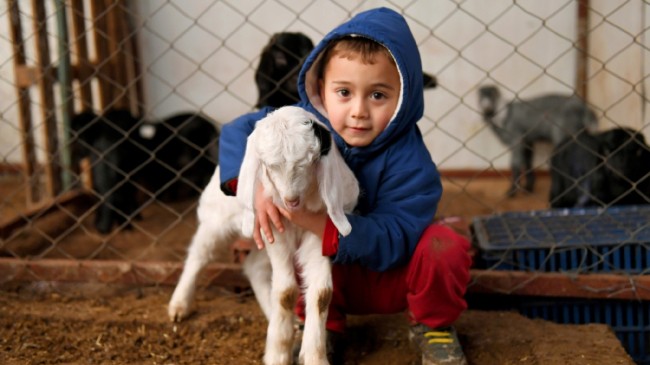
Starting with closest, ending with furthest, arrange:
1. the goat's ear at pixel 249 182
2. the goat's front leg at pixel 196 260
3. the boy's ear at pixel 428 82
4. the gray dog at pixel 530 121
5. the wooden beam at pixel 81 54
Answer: the goat's ear at pixel 249 182 → the goat's front leg at pixel 196 260 → the boy's ear at pixel 428 82 → the wooden beam at pixel 81 54 → the gray dog at pixel 530 121

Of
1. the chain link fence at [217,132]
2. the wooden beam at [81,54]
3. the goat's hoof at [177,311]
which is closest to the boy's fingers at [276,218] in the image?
the goat's hoof at [177,311]

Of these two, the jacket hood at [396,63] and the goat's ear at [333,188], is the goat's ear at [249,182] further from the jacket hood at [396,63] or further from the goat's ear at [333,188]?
the jacket hood at [396,63]

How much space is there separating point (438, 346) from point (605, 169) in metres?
2.04

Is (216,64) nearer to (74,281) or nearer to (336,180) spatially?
(74,281)

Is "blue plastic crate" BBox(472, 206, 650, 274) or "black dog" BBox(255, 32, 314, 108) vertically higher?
"black dog" BBox(255, 32, 314, 108)

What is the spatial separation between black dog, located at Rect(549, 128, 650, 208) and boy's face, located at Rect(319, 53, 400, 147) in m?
1.38

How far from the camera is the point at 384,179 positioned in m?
2.33

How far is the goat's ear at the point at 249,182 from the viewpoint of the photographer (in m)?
1.91

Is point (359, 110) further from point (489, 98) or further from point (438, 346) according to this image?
point (489, 98)

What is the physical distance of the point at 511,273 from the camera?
283 cm

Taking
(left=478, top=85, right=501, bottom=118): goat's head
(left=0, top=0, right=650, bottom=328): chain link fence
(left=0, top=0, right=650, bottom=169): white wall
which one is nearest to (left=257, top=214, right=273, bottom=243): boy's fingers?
(left=0, top=0, right=650, bottom=328): chain link fence

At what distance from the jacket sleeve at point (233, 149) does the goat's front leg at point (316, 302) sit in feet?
1.15

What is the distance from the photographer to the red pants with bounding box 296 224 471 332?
224 cm

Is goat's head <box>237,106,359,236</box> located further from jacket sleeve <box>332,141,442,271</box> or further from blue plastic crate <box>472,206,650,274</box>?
blue plastic crate <box>472,206,650,274</box>
